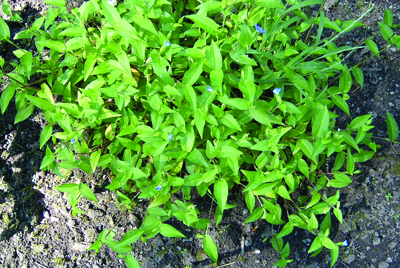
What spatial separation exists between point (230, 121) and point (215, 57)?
387 millimetres

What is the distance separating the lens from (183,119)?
6.08 ft

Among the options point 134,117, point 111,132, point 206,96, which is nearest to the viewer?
point 206,96

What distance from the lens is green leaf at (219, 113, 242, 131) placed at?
71.6 inches

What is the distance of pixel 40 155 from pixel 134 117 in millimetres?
996

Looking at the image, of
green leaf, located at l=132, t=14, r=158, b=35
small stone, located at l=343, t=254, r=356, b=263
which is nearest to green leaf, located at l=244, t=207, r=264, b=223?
small stone, located at l=343, t=254, r=356, b=263

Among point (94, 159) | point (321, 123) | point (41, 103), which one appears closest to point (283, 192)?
point (321, 123)

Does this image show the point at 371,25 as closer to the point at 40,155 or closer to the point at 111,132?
the point at 111,132

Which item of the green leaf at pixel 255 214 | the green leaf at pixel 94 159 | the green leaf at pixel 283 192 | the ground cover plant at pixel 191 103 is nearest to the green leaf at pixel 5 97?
the ground cover plant at pixel 191 103

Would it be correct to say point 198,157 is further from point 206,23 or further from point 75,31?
point 75,31

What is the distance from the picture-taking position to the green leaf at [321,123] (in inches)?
68.6

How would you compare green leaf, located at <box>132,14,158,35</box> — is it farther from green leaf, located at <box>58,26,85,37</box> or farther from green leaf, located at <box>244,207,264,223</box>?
green leaf, located at <box>244,207,264,223</box>

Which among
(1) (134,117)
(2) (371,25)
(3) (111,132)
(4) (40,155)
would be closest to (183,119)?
(1) (134,117)

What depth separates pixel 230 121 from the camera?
183 centimetres

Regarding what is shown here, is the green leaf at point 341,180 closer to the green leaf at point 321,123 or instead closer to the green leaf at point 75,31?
the green leaf at point 321,123
